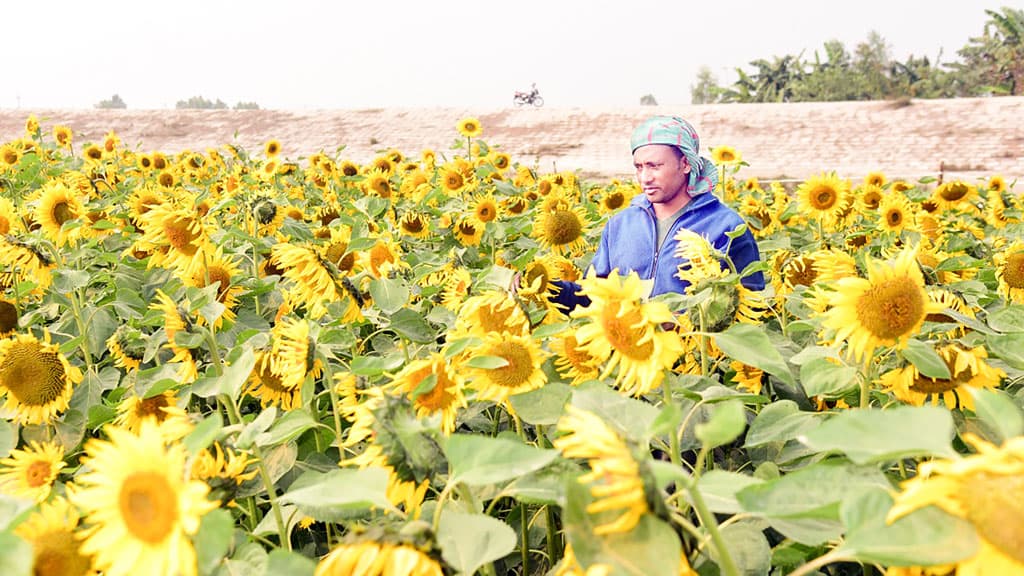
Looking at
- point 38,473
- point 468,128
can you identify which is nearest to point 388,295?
point 38,473

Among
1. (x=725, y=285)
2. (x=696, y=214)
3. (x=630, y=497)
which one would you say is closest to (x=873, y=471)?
(x=630, y=497)

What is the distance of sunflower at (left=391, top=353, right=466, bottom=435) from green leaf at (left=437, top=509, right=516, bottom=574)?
0.27 m

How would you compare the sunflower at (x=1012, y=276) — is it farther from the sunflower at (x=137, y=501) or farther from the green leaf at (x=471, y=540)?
the sunflower at (x=137, y=501)

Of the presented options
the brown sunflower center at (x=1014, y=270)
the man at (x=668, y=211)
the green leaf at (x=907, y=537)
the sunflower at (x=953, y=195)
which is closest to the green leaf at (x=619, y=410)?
the green leaf at (x=907, y=537)

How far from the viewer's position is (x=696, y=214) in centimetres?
221

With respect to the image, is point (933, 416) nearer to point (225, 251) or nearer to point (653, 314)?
point (653, 314)

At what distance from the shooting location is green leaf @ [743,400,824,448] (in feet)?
3.18

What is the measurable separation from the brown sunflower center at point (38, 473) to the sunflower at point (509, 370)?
81cm

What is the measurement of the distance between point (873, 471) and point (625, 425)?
0.24 m

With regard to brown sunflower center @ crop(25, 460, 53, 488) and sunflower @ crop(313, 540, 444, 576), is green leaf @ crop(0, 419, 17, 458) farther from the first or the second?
sunflower @ crop(313, 540, 444, 576)

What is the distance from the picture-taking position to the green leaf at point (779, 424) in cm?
97

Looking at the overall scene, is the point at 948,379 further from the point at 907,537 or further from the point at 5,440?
the point at 5,440

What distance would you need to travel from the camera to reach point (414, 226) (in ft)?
10.6

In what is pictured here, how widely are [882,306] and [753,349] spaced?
217 millimetres
